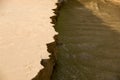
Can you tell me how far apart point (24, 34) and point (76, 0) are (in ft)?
9.94

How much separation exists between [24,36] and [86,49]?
1.18m

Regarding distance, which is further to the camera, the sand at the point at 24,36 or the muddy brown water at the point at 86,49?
the muddy brown water at the point at 86,49

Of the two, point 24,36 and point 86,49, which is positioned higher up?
point 24,36

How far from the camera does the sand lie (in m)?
2.54

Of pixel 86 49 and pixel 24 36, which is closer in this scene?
pixel 24 36

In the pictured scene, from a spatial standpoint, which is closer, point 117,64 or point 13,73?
point 13,73

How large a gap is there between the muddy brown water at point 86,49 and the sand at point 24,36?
541 mm

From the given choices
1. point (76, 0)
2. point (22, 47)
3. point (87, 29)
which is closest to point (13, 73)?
point (22, 47)

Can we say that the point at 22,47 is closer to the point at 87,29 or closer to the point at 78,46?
the point at 78,46

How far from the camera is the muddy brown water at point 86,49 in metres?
3.53

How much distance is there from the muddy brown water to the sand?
0.54m

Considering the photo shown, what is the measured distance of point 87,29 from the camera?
15.2 ft

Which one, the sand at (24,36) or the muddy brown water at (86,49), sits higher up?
the sand at (24,36)

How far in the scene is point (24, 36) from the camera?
10.3ft
